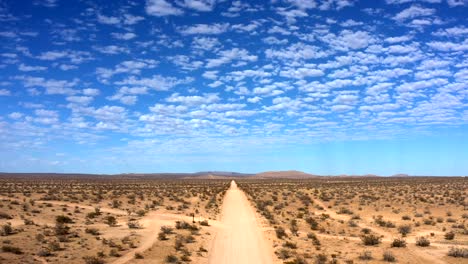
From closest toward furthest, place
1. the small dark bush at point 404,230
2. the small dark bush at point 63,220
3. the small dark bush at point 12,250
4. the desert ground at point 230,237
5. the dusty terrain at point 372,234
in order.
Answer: the small dark bush at point 12,250 < the desert ground at point 230,237 < the dusty terrain at point 372,234 < the small dark bush at point 404,230 < the small dark bush at point 63,220

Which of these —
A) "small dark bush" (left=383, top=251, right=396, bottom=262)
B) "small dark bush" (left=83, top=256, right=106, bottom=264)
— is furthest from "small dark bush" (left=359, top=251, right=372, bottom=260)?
"small dark bush" (left=83, top=256, right=106, bottom=264)

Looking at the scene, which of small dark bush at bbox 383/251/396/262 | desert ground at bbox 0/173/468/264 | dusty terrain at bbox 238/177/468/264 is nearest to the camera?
small dark bush at bbox 383/251/396/262

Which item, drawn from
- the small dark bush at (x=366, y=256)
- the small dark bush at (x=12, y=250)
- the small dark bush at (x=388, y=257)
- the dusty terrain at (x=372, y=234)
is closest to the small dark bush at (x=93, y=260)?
the small dark bush at (x=12, y=250)

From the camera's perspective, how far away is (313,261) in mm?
16094

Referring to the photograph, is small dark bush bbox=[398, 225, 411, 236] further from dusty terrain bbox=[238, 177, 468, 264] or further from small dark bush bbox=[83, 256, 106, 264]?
small dark bush bbox=[83, 256, 106, 264]

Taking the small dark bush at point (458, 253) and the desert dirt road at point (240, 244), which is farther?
the small dark bush at point (458, 253)

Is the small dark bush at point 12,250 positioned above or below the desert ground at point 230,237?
above

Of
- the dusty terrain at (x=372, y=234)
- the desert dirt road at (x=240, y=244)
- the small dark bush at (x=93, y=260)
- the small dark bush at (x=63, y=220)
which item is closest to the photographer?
the small dark bush at (x=93, y=260)

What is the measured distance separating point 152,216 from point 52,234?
34.6 ft

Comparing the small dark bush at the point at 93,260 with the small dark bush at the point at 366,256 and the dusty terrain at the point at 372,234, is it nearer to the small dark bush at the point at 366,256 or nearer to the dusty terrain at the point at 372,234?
the dusty terrain at the point at 372,234

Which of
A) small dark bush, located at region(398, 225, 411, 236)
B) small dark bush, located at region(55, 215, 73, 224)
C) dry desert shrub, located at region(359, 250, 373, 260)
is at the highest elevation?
small dark bush, located at region(55, 215, 73, 224)

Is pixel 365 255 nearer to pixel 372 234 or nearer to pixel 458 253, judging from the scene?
pixel 458 253

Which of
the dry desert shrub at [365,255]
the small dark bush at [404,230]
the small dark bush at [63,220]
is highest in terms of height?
the small dark bush at [63,220]

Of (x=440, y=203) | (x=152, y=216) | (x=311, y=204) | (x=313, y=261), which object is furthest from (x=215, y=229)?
(x=440, y=203)
